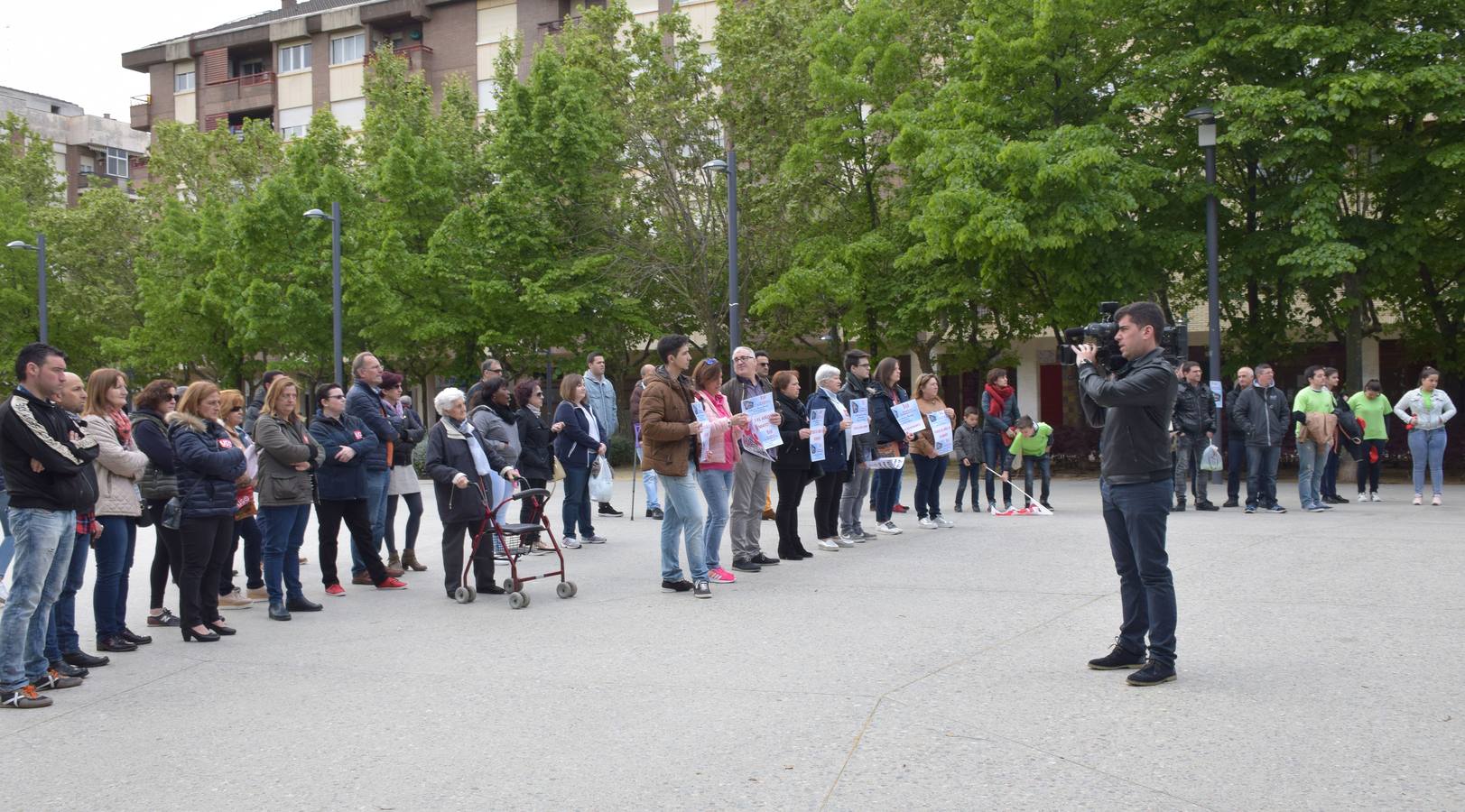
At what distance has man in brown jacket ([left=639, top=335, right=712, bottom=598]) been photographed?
9.37 m

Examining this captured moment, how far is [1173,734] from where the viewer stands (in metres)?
5.37

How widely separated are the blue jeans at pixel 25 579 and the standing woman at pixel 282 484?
2364 mm

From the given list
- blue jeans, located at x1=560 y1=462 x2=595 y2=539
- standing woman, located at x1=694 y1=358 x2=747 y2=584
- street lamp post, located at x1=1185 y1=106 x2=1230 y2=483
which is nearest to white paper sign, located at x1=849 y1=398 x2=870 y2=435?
standing woman, located at x1=694 y1=358 x2=747 y2=584

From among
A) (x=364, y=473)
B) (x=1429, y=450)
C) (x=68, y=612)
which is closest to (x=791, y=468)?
(x=364, y=473)

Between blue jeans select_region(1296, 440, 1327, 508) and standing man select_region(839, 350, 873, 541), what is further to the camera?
blue jeans select_region(1296, 440, 1327, 508)

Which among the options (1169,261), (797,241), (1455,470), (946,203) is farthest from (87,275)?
(1455,470)

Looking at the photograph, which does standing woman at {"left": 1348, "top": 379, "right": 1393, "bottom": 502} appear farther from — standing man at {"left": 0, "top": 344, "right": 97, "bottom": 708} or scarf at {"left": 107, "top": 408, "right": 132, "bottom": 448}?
standing man at {"left": 0, "top": 344, "right": 97, "bottom": 708}

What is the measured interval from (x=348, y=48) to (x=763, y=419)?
46.6m

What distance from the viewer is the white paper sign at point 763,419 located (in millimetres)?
10539

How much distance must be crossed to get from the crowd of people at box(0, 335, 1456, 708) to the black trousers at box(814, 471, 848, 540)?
0.03 metres

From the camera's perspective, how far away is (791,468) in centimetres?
1144

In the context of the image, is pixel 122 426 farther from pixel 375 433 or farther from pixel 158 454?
pixel 375 433

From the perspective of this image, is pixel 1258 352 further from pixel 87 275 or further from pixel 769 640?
pixel 87 275

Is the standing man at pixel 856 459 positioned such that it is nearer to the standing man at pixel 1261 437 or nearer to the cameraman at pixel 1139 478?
the standing man at pixel 1261 437
